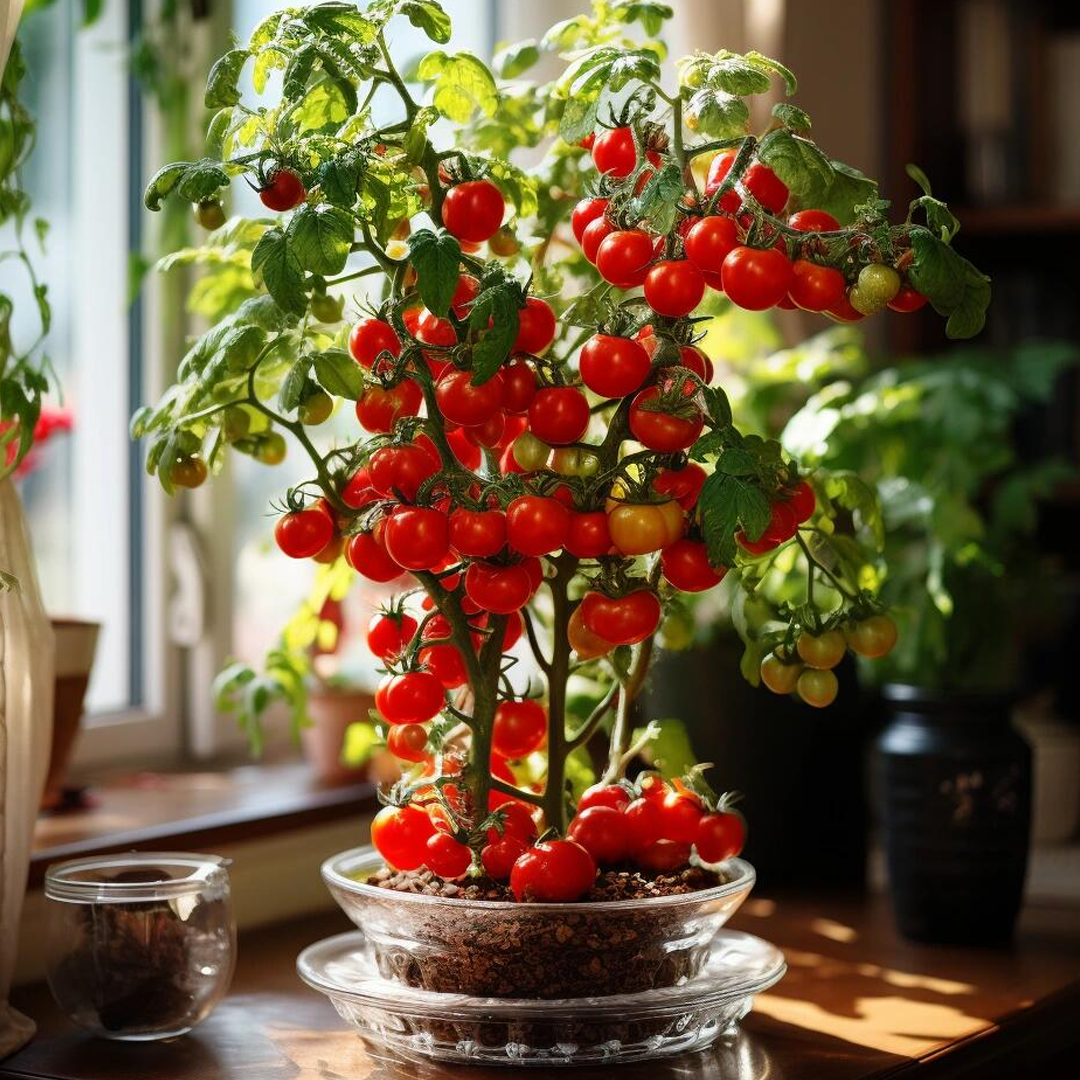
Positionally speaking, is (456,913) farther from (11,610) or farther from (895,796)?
(895,796)

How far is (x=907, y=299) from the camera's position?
916 mm

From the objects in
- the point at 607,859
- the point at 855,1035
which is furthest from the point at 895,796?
the point at 607,859

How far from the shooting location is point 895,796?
1.45 meters

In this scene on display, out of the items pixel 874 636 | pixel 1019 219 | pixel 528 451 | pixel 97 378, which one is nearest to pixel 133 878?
pixel 528 451

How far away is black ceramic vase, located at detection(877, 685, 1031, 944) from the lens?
4.61 feet

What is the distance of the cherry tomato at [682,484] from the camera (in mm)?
953

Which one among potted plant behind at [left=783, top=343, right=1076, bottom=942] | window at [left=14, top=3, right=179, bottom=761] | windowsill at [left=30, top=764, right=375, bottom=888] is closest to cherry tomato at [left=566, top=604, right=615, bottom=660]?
potted plant behind at [left=783, top=343, right=1076, bottom=942]

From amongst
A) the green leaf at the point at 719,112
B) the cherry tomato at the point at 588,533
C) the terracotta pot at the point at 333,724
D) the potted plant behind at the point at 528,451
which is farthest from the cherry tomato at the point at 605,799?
the terracotta pot at the point at 333,724

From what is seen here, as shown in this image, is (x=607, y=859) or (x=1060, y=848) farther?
(x=1060, y=848)

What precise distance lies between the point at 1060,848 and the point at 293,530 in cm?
119

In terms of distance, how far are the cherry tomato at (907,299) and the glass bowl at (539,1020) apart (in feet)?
1.45

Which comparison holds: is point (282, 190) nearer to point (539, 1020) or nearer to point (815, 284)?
point (815, 284)

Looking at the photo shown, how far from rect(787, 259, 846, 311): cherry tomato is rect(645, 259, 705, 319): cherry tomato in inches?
2.1

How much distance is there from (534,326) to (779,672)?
267 millimetres
